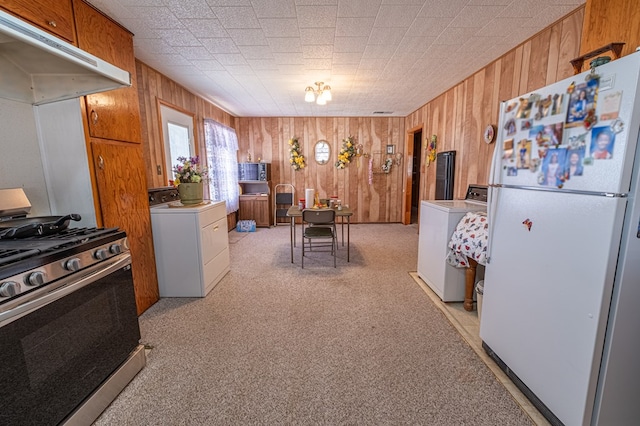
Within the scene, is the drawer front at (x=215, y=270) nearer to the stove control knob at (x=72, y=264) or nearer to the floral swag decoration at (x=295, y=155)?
the stove control knob at (x=72, y=264)

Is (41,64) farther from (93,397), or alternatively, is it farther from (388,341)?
(388,341)

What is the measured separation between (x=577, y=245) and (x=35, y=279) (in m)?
2.20

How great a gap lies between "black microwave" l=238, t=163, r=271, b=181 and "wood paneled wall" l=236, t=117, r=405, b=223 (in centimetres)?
42

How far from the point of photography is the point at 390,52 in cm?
264

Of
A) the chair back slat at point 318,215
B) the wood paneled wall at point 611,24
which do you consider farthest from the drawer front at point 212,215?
the wood paneled wall at point 611,24

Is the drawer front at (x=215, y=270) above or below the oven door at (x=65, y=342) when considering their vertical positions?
below

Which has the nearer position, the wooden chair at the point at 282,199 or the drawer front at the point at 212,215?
the drawer front at the point at 212,215

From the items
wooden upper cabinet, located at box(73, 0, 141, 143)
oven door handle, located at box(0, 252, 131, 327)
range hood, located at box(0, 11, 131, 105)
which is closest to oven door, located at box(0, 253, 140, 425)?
oven door handle, located at box(0, 252, 131, 327)

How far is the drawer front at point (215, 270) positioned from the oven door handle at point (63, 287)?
3.94ft

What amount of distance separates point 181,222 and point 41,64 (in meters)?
1.43

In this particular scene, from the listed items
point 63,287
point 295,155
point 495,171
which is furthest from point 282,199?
point 63,287

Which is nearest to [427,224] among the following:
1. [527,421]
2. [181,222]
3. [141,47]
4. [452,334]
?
[452,334]

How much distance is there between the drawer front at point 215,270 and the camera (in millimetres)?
2696

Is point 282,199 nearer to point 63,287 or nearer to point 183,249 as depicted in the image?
point 183,249
